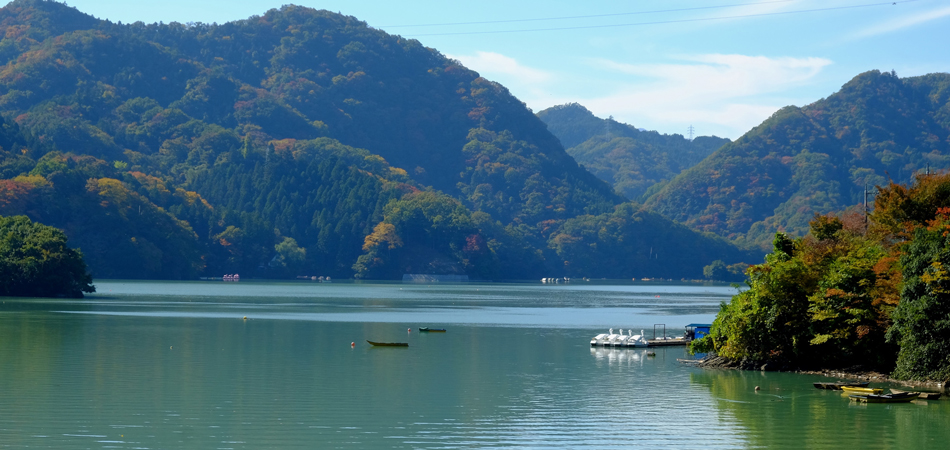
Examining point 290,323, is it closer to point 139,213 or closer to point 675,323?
point 675,323

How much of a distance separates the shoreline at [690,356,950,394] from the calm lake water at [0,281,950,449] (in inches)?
41.8

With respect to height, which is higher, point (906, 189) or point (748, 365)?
point (906, 189)

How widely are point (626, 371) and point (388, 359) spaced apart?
11101 mm

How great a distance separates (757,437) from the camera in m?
28.3

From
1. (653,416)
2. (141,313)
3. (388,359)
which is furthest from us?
(141,313)

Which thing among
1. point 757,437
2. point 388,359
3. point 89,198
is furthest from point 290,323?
point 89,198

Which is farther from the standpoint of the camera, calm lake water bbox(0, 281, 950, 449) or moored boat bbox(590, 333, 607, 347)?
moored boat bbox(590, 333, 607, 347)

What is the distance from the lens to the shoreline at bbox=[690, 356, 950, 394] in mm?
36812

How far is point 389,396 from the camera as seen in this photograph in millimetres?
34688

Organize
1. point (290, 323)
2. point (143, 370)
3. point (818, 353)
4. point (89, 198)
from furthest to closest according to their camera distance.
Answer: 1. point (89, 198)
2. point (290, 323)
3. point (818, 353)
4. point (143, 370)

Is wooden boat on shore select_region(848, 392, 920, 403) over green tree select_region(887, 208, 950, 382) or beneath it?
beneath

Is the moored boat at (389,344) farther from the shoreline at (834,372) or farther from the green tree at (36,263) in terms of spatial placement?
the green tree at (36,263)

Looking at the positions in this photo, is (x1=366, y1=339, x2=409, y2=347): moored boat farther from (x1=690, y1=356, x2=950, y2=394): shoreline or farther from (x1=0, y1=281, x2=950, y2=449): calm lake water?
(x1=690, y1=356, x2=950, y2=394): shoreline

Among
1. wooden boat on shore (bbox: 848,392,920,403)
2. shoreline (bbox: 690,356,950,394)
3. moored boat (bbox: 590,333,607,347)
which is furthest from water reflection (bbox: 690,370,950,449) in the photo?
moored boat (bbox: 590,333,607,347)
